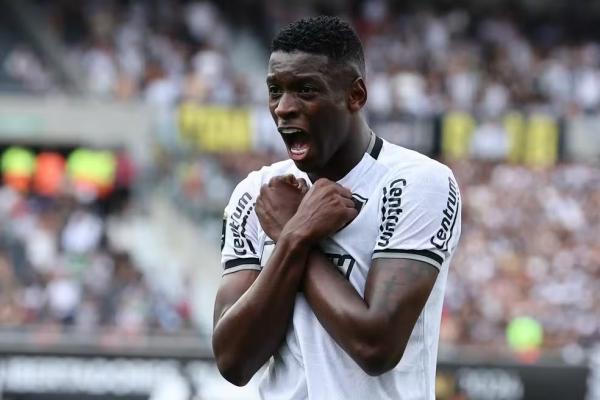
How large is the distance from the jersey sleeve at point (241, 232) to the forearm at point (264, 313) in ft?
0.62

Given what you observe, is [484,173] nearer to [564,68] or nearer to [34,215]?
[564,68]

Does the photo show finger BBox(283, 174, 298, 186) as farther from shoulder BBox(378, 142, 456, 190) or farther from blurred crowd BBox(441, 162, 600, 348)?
blurred crowd BBox(441, 162, 600, 348)

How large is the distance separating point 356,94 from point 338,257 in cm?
45

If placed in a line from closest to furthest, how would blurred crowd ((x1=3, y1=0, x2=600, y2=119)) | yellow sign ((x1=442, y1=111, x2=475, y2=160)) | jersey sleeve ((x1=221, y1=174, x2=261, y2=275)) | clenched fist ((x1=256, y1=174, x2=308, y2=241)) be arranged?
clenched fist ((x1=256, y1=174, x2=308, y2=241)) → jersey sleeve ((x1=221, y1=174, x2=261, y2=275)) → yellow sign ((x1=442, y1=111, x2=475, y2=160)) → blurred crowd ((x1=3, y1=0, x2=600, y2=119))

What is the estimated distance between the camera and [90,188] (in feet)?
70.6

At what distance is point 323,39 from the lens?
3.40 metres

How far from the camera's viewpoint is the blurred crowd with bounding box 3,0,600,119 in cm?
2308

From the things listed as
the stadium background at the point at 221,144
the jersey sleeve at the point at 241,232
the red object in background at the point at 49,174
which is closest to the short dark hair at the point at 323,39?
the jersey sleeve at the point at 241,232

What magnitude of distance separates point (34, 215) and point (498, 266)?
738cm

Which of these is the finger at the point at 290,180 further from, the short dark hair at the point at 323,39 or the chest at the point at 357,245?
the short dark hair at the point at 323,39

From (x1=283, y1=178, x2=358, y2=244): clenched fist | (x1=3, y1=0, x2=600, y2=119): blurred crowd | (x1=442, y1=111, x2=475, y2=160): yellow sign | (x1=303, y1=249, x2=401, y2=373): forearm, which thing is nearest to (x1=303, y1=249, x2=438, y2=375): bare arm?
(x1=303, y1=249, x2=401, y2=373): forearm

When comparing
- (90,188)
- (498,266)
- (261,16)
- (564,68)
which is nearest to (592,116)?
(564,68)

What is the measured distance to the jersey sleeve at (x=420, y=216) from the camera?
3.38 meters

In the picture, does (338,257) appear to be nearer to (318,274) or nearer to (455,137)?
(318,274)
